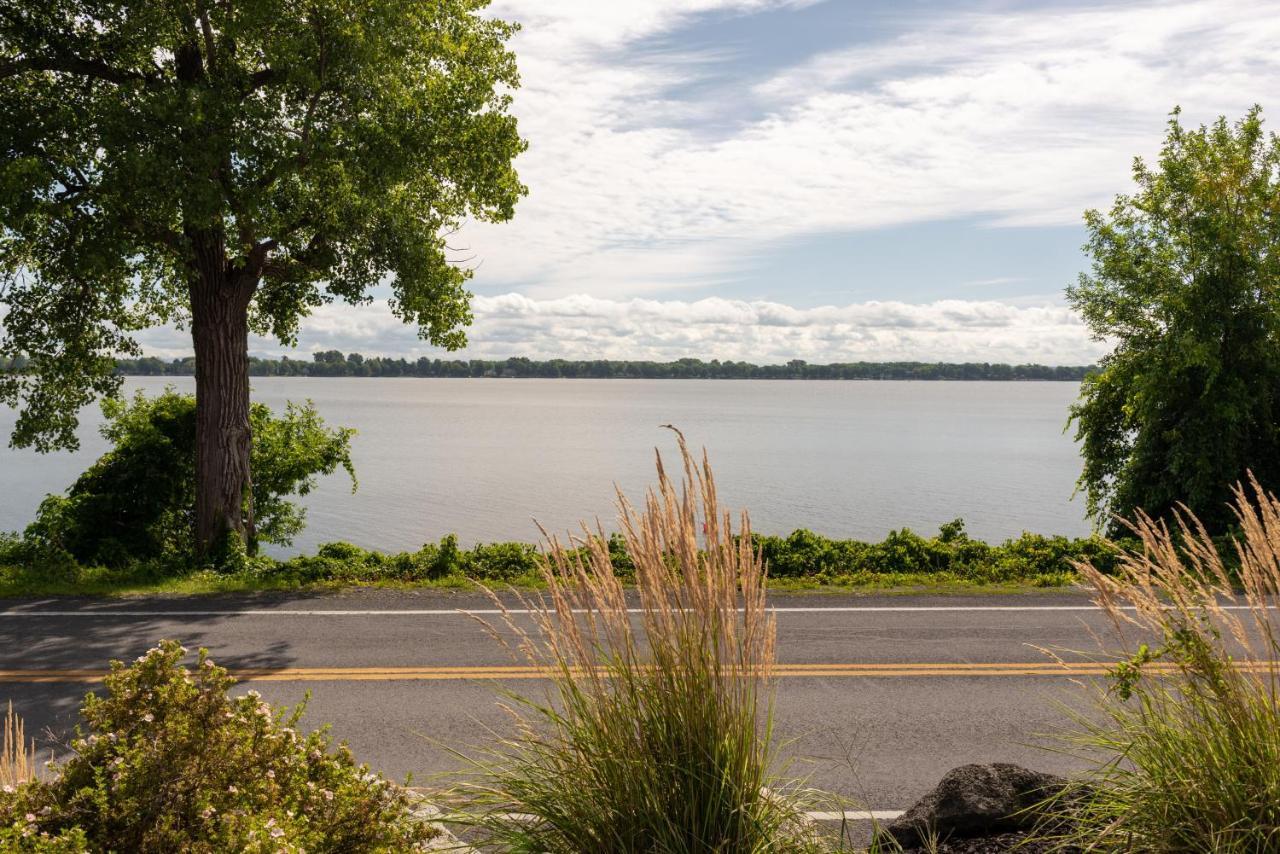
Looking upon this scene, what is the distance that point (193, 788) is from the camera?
3557 millimetres

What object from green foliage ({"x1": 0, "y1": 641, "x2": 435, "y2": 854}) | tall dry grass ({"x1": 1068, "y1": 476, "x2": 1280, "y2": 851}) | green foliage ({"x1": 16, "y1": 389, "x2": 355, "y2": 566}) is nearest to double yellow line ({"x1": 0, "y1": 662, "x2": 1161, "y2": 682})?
tall dry grass ({"x1": 1068, "y1": 476, "x2": 1280, "y2": 851})

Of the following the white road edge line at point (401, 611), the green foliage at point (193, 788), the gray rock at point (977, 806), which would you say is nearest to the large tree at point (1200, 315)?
the white road edge line at point (401, 611)

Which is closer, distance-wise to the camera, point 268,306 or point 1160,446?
→ point 268,306

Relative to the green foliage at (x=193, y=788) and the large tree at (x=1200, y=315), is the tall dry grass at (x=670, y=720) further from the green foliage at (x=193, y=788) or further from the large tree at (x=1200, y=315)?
the large tree at (x=1200, y=315)

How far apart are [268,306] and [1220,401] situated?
58.4 ft

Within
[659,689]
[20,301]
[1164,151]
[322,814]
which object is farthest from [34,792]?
[1164,151]

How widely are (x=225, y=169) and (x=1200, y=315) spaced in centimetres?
1728

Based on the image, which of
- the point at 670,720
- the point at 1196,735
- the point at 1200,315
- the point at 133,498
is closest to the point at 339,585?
the point at 133,498

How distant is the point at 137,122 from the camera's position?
12.0 metres

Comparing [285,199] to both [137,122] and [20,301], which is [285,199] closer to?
[137,122]

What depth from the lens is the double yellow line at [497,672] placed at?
8727 millimetres

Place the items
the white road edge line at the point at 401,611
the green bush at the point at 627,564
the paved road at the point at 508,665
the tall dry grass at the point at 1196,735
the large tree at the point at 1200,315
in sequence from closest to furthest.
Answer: the tall dry grass at the point at 1196,735 < the paved road at the point at 508,665 < the white road edge line at the point at 401,611 < the green bush at the point at 627,564 < the large tree at the point at 1200,315

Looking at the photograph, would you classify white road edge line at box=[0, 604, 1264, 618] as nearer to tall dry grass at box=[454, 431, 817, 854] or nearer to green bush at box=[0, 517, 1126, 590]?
green bush at box=[0, 517, 1126, 590]

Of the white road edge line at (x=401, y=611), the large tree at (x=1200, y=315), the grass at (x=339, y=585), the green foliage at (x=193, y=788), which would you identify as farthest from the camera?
the large tree at (x=1200, y=315)
